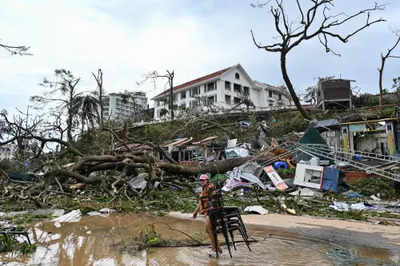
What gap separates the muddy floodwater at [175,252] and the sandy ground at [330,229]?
27 centimetres

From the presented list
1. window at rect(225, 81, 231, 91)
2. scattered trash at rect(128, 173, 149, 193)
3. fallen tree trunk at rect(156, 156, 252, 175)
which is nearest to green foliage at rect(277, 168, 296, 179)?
fallen tree trunk at rect(156, 156, 252, 175)

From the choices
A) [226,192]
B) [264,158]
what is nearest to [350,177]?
[264,158]

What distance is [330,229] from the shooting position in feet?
20.2

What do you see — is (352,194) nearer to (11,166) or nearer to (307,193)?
(307,193)

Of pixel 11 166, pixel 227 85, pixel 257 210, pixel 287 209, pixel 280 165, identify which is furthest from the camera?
pixel 227 85

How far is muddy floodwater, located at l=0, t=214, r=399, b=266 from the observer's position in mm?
4172

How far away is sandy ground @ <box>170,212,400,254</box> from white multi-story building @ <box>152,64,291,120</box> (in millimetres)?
27948

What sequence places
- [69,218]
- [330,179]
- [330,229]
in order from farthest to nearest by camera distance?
[330,179]
[69,218]
[330,229]

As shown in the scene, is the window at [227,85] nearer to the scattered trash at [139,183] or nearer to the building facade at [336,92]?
the building facade at [336,92]

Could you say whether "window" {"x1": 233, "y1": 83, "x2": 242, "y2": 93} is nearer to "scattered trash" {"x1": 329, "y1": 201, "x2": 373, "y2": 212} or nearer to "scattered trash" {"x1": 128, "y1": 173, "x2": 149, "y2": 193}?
"scattered trash" {"x1": 128, "y1": 173, "x2": 149, "y2": 193}

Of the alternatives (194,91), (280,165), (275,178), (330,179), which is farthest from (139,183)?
(194,91)

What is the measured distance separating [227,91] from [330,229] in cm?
3213

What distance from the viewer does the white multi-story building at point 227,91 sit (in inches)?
1448

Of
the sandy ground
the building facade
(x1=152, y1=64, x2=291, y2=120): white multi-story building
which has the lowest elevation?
the sandy ground
